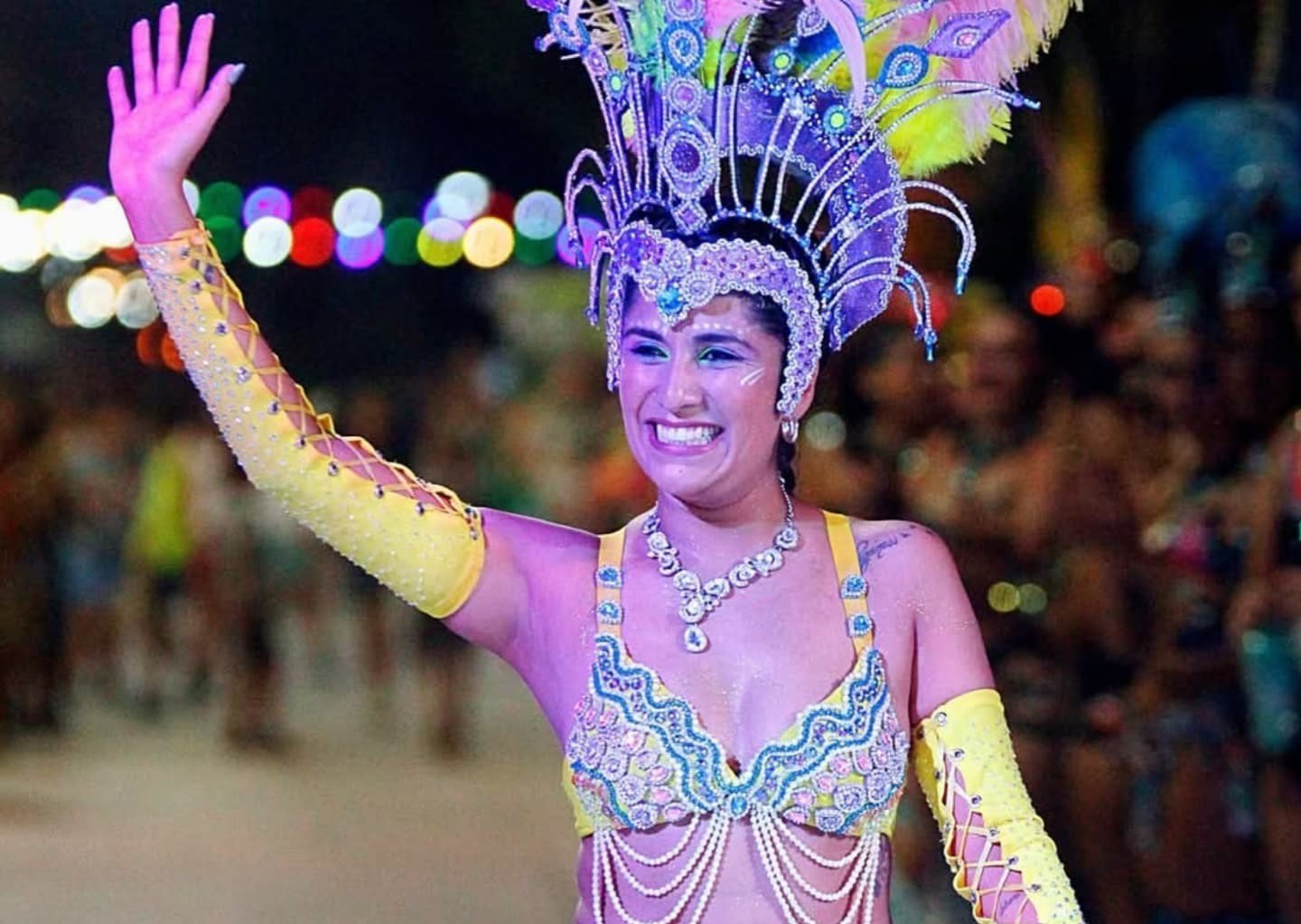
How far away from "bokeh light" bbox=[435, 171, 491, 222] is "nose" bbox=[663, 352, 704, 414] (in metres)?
2.18

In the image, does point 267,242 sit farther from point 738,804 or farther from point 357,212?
point 738,804

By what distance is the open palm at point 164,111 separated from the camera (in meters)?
1.75

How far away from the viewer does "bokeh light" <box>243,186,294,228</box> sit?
3324 mm

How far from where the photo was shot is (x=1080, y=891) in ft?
12.2

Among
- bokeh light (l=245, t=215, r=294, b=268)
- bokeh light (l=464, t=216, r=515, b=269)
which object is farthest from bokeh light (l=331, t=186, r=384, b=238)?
bokeh light (l=464, t=216, r=515, b=269)

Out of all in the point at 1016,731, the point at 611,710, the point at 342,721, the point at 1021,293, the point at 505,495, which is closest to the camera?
the point at 611,710

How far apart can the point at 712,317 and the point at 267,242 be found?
2.03m

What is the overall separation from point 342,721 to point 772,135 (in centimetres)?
358

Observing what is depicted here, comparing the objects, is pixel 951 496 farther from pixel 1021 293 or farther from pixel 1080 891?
pixel 1080 891

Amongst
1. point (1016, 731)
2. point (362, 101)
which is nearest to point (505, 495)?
point (362, 101)

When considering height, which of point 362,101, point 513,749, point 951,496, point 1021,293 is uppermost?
point 362,101

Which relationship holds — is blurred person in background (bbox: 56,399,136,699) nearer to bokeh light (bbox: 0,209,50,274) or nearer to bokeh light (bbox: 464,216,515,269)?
bokeh light (bbox: 0,209,50,274)

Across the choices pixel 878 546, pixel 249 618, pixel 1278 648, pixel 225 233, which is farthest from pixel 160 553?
pixel 878 546

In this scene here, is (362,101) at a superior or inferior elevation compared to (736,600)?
superior
